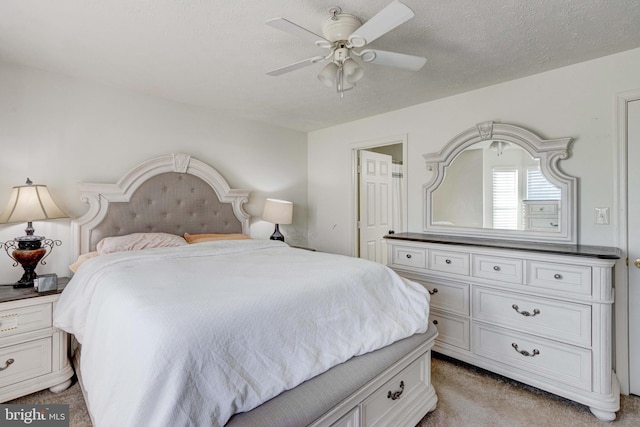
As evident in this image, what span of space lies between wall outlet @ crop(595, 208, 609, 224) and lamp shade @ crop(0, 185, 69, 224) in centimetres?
398

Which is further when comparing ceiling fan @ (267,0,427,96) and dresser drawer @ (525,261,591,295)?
dresser drawer @ (525,261,591,295)

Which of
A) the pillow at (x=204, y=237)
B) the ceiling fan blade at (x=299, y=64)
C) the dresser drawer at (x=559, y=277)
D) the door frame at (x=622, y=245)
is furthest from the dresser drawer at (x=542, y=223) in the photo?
the pillow at (x=204, y=237)

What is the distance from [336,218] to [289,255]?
174 cm

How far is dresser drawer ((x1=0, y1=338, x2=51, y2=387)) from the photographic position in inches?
76.0

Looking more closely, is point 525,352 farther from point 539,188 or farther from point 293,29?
point 293,29

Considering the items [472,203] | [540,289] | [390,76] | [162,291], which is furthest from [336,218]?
[162,291]

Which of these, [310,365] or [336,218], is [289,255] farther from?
[336,218]

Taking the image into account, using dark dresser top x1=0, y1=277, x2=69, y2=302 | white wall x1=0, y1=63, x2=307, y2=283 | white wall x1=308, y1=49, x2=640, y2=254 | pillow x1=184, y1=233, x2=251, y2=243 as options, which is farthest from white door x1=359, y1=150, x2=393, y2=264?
dark dresser top x1=0, y1=277, x2=69, y2=302

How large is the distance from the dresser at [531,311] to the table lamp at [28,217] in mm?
2907

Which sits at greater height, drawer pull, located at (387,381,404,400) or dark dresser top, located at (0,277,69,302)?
dark dresser top, located at (0,277,69,302)

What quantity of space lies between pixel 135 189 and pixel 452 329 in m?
3.01

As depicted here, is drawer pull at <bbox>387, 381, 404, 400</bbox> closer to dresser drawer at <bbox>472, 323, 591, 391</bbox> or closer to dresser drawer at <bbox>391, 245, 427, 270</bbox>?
dresser drawer at <bbox>472, 323, 591, 391</bbox>

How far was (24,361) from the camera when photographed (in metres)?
2.00

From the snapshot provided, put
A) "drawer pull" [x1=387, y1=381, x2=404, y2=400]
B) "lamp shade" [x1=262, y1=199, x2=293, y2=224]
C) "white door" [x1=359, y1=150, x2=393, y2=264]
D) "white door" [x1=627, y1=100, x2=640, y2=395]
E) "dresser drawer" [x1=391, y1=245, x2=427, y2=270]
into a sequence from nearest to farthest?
"drawer pull" [x1=387, y1=381, x2=404, y2=400] < "white door" [x1=627, y1=100, x2=640, y2=395] < "dresser drawer" [x1=391, y1=245, x2=427, y2=270] < "lamp shade" [x1=262, y1=199, x2=293, y2=224] < "white door" [x1=359, y1=150, x2=393, y2=264]
